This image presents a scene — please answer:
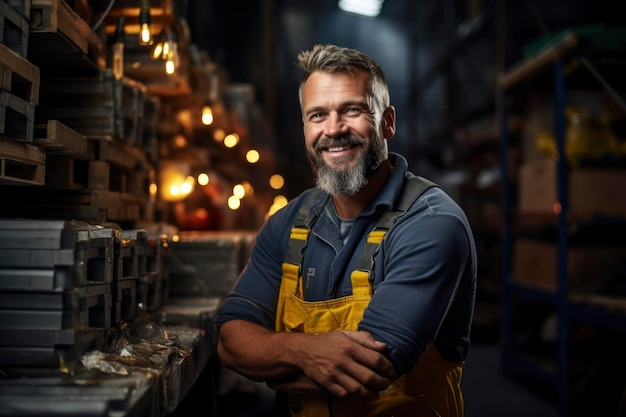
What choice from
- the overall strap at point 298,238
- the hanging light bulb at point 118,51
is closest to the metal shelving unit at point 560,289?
the overall strap at point 298,238

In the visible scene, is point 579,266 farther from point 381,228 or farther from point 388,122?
point 381,228

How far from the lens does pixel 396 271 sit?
2520 mm

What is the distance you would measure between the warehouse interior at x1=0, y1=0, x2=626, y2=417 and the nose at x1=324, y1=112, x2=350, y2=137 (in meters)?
1.05

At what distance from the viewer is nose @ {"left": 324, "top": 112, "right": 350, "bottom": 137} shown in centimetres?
292

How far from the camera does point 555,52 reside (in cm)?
578

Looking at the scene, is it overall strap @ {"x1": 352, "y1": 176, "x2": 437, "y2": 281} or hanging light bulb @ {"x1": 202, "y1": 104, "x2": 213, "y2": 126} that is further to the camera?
hanging light bulb @ {"x1": 202, "y1": 104, "x2": 213, "y2": 126}

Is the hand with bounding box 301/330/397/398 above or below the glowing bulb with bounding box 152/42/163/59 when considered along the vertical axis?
below

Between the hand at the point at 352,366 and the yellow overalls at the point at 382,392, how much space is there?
0.69ft

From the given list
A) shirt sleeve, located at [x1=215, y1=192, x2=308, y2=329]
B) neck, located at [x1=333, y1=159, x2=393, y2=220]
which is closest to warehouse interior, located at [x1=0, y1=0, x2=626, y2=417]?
shirt sleeve, located at [x1=215, y1=192, x2=308, y2=329]

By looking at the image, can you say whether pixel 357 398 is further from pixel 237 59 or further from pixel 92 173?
pixel 237 59

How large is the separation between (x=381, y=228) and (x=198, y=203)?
3.56 meters

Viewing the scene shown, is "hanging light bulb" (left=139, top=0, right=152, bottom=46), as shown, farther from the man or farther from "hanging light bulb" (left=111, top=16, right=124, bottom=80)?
the man

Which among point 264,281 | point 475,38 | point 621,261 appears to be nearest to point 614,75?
point 621,261

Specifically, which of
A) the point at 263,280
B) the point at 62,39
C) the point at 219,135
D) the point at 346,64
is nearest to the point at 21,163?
the point at 62,39
